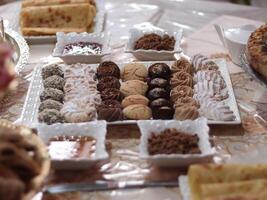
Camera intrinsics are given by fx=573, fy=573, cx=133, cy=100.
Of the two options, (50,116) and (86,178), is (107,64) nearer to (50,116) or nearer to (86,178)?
(50,116)

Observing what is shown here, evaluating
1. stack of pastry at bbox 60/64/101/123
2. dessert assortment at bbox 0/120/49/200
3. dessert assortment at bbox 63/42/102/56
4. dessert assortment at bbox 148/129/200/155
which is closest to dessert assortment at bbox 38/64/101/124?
stack of pastry at bbox 60/64/101/123

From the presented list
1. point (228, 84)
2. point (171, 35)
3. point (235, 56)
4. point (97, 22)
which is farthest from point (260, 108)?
point (97, 22)

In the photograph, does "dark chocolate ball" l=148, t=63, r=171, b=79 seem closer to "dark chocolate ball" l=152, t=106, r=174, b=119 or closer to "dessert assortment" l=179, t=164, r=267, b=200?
"dark chocolate ball" l=152, t=106, r=174, b=119

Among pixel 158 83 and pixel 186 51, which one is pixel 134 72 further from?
pixel 186 51

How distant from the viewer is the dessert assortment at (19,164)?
862mm

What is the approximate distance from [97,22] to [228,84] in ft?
1.94

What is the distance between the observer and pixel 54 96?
141cm

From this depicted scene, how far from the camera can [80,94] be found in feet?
4.66

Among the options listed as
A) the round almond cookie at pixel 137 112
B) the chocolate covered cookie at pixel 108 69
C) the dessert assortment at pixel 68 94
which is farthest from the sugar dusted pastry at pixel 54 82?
the round almond cookie at pixel 137 112

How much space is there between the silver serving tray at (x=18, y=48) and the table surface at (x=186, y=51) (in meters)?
0.05

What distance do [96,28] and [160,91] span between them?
53 centimetres

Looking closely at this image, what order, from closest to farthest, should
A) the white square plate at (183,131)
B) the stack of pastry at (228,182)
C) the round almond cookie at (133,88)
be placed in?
1. the stack of pastry at (228,182)
2. the white square plate at (183,131)
3. the round almond cookie at (133,88)

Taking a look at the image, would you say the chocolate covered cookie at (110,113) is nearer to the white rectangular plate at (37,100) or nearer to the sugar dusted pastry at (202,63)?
the white rectangular plate at (37,100)

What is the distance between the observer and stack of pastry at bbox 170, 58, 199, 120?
1326mm
